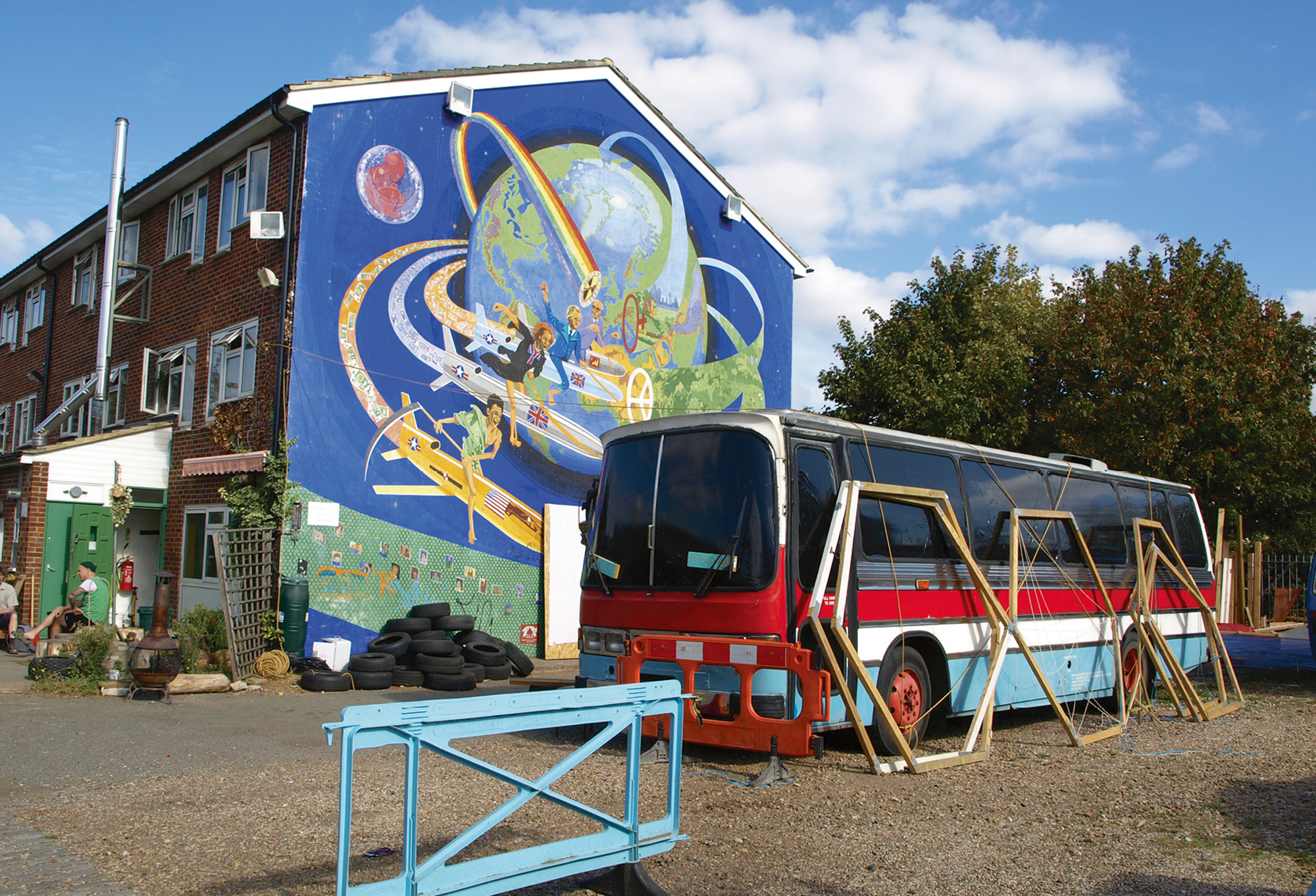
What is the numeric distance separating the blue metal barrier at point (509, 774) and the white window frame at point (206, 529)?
41.0 ft

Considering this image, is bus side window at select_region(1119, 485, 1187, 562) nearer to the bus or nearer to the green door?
the bus

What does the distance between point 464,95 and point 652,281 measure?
5.13 m

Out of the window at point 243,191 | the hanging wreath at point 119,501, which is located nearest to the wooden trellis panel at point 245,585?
the hanging wreath at point 119,501

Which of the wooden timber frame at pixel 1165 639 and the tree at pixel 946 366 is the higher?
the tree at pixel 946 366

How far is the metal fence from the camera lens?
26516 mm

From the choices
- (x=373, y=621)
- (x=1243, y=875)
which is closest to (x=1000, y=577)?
(x=1243, y=875)

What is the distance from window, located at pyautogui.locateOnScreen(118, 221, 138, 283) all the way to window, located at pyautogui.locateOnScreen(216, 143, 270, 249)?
156 inches

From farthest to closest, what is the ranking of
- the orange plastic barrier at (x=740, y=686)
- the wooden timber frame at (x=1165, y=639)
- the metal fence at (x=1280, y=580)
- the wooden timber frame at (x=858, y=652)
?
the metal fence at (x=1280, y=580) → the wooden timber frame at (x=1165, y=639) → the wooden timber frame at (x=858, y=652) → the orange plastic barrier at (x=740, y=686)

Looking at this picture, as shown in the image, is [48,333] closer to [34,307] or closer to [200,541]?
[34,307]

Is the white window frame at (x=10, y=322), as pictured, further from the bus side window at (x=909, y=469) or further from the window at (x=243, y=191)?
the bus side window at (x=909, y=469)

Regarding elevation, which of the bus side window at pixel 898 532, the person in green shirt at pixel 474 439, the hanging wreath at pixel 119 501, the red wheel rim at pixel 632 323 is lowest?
the bus side window at pixel 898 532

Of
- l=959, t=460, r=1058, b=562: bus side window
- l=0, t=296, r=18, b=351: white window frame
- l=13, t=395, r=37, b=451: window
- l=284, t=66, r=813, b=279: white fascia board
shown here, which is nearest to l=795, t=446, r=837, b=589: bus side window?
l=959, t=460, r=1058, b=562: bus side window

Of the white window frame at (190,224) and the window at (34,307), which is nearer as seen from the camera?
the white window frame at (190,224)

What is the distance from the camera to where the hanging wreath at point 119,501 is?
17781 mm
